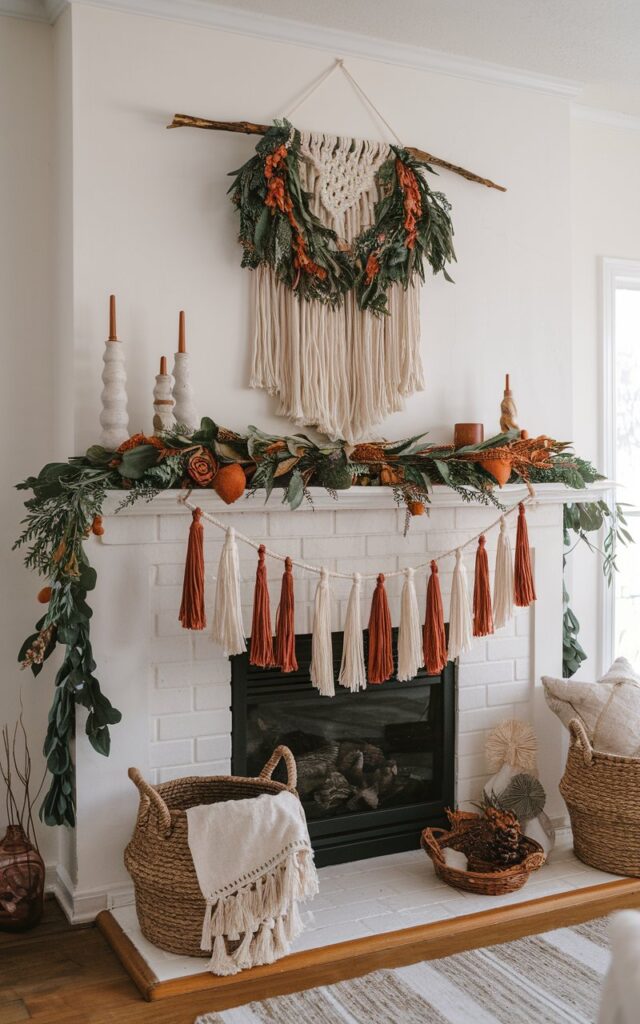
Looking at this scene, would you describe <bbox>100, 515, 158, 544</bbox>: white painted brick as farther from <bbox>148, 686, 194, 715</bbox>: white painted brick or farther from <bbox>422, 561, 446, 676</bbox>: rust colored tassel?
<bbox>422, 561, 446, 676</bbox>: rust colored tassel

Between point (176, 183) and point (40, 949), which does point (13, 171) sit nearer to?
point (176, 183)

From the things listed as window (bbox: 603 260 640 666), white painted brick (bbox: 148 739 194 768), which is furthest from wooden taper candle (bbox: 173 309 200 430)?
window (bbox: 603 260 640 666)

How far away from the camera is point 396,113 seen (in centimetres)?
313

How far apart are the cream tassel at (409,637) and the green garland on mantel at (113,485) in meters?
0.27

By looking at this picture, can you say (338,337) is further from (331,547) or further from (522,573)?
(522,573)

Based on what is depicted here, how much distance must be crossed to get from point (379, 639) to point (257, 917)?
85 centimetres

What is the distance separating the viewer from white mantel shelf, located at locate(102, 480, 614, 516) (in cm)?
263

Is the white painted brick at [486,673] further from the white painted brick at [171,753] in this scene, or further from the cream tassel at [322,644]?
the white painted brick at [171,753]

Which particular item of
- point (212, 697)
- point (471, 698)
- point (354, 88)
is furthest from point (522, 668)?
point (354, 88)

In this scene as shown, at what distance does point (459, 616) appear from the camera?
2.96 m

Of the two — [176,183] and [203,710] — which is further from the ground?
[176,183]

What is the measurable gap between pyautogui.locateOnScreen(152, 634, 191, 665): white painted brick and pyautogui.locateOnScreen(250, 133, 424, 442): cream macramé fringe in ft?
2.53

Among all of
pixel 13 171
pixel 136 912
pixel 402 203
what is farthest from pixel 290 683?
pixel 13 171

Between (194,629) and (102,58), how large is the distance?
1.65m
